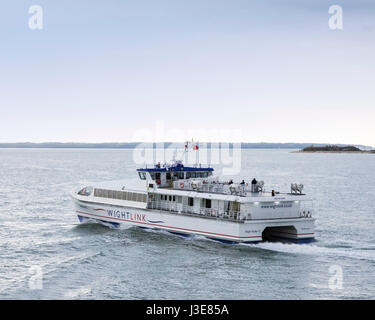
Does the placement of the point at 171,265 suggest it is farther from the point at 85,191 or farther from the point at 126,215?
the point at 85,191

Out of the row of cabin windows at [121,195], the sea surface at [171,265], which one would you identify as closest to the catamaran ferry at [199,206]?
the row of cabin windows at [121,195]

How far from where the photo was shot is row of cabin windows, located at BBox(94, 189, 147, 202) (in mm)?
36125

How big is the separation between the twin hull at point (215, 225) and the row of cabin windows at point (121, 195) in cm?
75

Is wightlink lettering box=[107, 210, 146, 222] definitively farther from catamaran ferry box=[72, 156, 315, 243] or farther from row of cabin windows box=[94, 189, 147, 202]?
row of cabin windows box=[94, 189, 147, 202]

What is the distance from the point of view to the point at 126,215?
36625mm

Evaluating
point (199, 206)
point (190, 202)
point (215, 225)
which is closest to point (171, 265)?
point (215, 225)

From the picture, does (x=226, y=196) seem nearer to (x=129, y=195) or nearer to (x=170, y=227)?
(x=170, y=227)

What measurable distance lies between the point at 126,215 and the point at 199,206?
5.99 m

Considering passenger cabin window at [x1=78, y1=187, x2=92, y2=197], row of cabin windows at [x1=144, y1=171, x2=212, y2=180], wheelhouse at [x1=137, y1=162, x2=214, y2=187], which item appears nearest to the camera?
wheelhouse at [x1=137, y1=162, x2=214, y2=187]

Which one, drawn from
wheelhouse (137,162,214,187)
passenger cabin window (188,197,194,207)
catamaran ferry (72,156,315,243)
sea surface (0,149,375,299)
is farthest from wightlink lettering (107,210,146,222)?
passenger cabin window (188,197,194,207)
